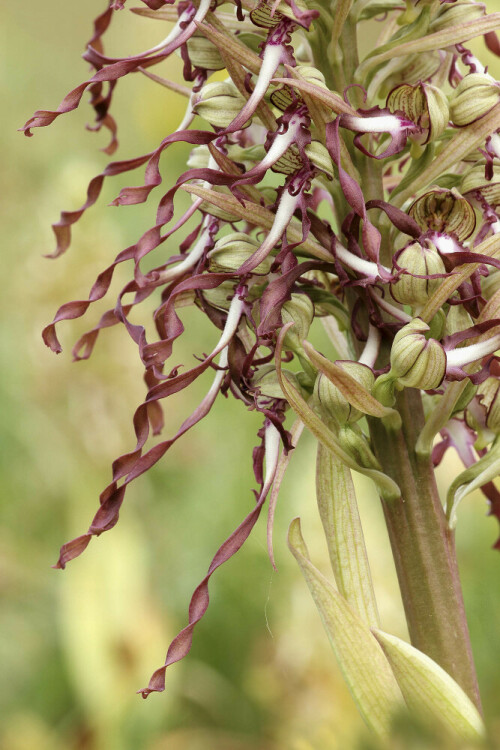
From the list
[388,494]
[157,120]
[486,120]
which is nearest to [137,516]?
[388,494]

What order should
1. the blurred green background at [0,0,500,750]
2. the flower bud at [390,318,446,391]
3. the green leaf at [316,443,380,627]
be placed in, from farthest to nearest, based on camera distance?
the blurred green background at [0,0,500,750] < the green leaf at [316,443,380,627] < the flower bud at [390,318,446,391]

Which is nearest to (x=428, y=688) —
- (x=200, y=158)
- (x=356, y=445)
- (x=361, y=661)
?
(x=361, y=661)

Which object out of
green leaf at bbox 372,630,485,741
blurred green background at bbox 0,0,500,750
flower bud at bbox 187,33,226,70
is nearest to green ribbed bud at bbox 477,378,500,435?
green leaf at bbox 372,630,485,741

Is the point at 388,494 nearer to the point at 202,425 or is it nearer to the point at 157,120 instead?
the point at 202,425

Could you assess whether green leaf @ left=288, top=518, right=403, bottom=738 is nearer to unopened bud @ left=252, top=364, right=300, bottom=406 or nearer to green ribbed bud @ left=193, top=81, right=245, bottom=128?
unopened bud @ left=252, top=364, right=300, bottom=406

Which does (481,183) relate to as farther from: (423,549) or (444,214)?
(423,549)

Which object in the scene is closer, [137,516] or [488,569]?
[488,569]
